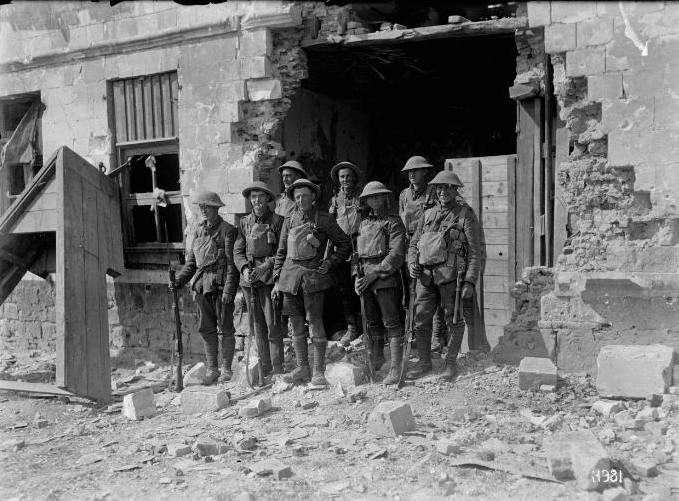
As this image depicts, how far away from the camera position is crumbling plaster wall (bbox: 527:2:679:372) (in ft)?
19.8

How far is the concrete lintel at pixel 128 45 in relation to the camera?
805 centimetres

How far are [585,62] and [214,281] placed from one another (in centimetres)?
421

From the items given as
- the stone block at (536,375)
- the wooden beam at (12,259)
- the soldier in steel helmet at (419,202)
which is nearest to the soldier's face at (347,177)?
the soldier in steel helmet at (419,202)

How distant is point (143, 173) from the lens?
30.9ft

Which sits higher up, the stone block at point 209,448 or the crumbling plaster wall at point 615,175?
the crumbling plaster wall at point 615,175

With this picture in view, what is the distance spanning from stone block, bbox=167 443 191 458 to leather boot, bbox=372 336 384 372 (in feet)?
7.22

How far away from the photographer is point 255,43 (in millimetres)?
7895

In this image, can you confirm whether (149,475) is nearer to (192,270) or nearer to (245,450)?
(245,450)

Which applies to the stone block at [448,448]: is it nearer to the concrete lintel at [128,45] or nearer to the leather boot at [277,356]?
the leather boot at [277,356]

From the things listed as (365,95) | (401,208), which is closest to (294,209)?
(401,208)

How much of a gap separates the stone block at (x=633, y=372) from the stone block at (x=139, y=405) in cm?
413

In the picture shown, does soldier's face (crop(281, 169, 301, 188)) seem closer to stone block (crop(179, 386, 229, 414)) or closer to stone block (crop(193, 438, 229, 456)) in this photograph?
stone block (crop(179, 386, 229, 414))

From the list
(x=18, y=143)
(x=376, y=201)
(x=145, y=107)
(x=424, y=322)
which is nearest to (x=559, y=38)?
(x=376, y=201)

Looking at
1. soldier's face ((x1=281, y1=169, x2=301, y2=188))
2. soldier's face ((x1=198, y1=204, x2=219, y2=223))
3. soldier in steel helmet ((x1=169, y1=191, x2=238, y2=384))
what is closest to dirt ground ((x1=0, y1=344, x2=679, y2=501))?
soldier in steel helmet ((x1=169, y1=191, x2=238, y2=384))
